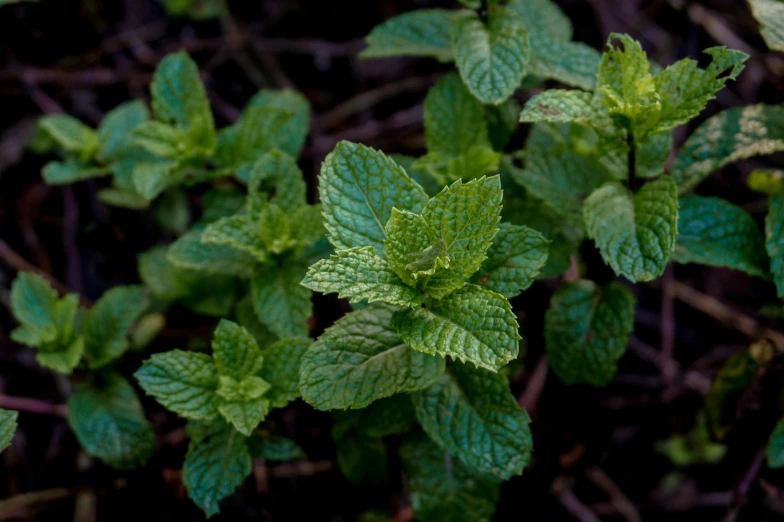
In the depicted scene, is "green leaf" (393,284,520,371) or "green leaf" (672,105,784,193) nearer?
"green leaf" (393,284,520,371)

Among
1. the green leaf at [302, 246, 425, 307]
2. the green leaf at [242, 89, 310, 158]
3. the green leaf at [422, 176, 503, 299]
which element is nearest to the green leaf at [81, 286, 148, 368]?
the green leaf at [242, 89, 310, 158]

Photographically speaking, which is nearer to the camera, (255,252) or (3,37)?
(255,252)

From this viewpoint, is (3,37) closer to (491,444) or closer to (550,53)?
(550,53)

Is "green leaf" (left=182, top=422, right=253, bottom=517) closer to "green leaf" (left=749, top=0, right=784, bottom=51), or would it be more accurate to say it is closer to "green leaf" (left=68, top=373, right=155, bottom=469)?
"green leaf" (left=68, top=373, right=155, bottom=469)

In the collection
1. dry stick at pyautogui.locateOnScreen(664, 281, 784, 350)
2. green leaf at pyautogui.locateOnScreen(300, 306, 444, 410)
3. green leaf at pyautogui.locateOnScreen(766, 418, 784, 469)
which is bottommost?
dry stick at pyautogui.locateOnScreen(664, 281, 784, 350)

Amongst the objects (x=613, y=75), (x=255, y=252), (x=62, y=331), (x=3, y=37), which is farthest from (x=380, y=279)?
(x=3, y=37)

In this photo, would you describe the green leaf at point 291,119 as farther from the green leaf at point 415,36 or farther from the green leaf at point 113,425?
the green leaf at point 113,425

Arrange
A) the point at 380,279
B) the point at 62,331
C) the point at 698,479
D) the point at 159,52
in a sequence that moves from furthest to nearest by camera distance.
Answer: the point at 159,52 → the point at 698,479 → the point at 62,331 → the point at 380,279

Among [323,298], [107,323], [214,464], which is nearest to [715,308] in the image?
[323,298]
